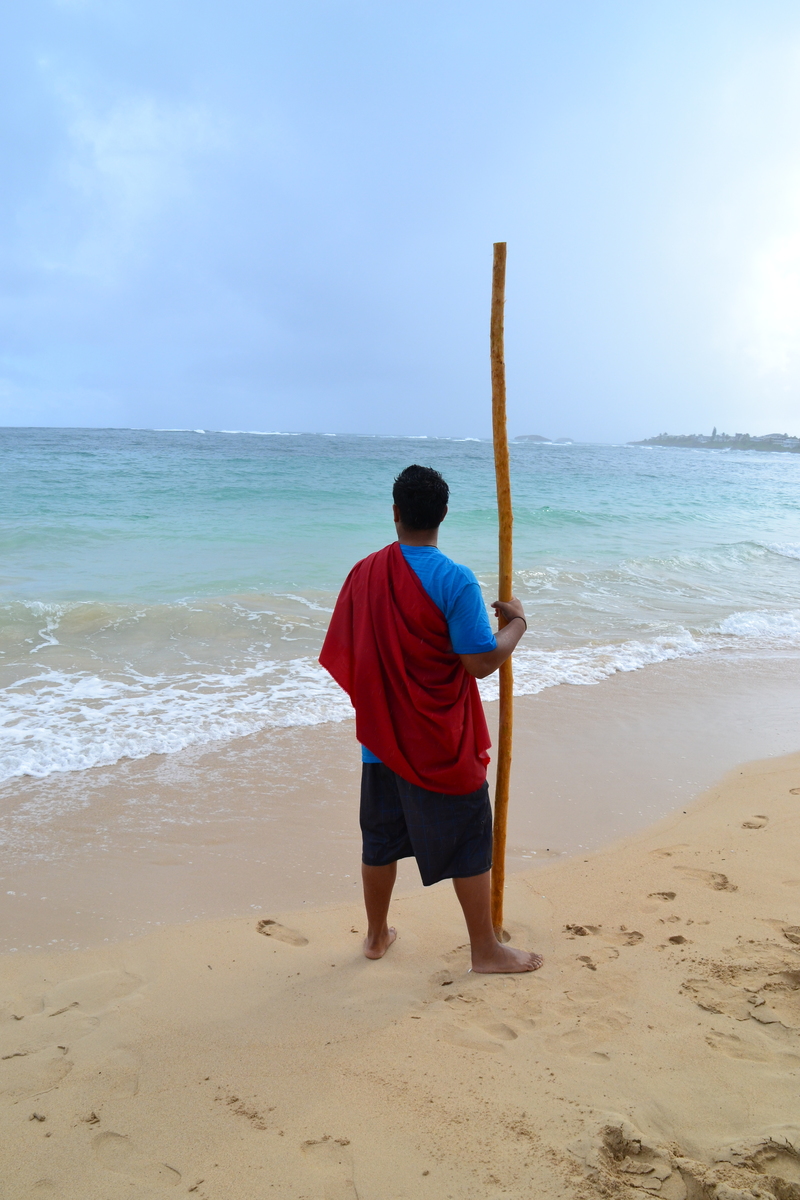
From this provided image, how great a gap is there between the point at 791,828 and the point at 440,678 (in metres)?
2.45

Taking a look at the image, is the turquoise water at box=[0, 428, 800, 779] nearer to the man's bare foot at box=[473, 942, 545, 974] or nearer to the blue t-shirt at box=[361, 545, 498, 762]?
the man's bare foot at box=[473, 942, 545, 974]

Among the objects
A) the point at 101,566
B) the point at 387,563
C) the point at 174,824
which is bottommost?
the point at 174,824

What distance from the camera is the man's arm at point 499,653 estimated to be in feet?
7.66

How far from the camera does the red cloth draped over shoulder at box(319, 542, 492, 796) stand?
93.0 inches

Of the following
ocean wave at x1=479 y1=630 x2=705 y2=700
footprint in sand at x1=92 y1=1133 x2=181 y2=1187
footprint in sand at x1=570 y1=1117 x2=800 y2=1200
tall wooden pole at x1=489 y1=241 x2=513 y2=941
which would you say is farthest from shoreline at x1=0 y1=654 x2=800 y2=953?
footprint in sand at x1=570 y1=1117 x2=800 y2=1200

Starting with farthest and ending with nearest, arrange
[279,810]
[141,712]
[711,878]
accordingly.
→ [141,712] → [279,810] → [711,878]

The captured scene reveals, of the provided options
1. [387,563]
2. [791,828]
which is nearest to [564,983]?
[387,563]

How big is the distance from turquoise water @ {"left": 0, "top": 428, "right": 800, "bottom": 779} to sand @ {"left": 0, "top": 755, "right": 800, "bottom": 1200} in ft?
7.61

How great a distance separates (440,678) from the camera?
239 cm

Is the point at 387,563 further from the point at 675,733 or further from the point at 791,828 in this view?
the point at 675,733

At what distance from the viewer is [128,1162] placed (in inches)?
70.2

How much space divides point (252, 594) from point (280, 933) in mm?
6709

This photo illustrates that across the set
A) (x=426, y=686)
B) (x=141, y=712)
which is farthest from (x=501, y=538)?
(x=141, y=712)

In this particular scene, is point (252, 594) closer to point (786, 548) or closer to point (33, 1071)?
point (33, 1071)
